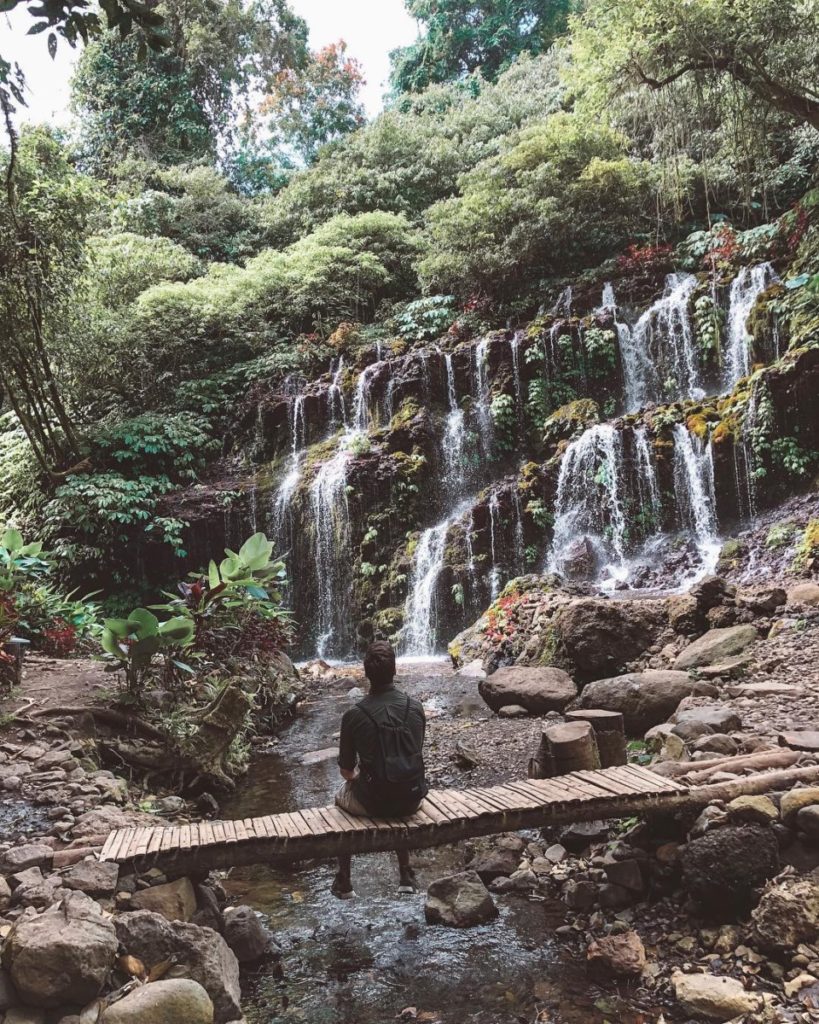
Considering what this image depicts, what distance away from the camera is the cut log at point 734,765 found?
12.0 ft

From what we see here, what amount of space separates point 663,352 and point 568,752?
41.3ft

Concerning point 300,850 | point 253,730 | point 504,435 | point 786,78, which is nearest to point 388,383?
point 504,435

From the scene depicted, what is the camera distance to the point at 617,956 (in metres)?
3.04

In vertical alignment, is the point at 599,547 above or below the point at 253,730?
above

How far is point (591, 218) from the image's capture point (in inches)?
675

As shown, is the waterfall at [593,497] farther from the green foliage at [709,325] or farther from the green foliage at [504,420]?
the green foliage at [709,325]

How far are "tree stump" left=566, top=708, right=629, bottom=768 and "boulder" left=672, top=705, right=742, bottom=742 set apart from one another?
0.36 m

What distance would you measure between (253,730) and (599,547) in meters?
7.60

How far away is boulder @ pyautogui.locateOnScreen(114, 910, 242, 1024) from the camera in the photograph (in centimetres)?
272

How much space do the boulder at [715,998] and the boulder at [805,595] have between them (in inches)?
214

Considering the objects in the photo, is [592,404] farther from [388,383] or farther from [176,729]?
[176,729]

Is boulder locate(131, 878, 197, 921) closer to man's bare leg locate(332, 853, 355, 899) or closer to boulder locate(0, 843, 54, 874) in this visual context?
boulder locate(0, 843, 54, 874)

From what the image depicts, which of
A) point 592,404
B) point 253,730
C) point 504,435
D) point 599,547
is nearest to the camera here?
point 253,730

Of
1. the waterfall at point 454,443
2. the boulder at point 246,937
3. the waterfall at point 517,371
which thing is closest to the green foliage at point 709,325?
the waterfall at point 517,371
